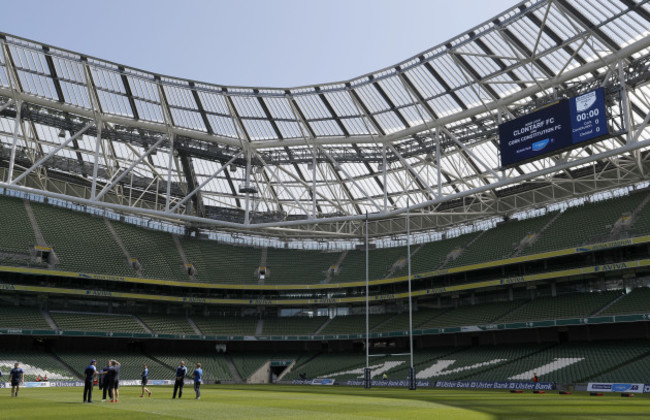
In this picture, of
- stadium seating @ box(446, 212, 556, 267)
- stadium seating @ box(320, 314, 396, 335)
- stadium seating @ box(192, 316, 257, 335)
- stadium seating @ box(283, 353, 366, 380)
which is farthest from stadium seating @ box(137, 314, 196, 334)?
stadium seating @ box(446, 212, 556, 267)

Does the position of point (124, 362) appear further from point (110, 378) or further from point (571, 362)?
point (571, 362)

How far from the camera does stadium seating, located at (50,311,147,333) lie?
5047 centimetres

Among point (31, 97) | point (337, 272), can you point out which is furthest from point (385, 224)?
point (31, 97)

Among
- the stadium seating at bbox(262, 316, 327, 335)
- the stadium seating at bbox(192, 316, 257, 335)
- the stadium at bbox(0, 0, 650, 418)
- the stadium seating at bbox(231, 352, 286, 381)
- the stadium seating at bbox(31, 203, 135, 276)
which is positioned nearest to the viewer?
the stadium at bbox(0, 0, 650, 418)

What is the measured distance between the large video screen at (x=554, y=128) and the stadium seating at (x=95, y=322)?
125 feet

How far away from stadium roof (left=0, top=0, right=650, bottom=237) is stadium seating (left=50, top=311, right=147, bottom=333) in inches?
490

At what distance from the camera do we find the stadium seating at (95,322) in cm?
5047

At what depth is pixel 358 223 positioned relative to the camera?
65.3 meters

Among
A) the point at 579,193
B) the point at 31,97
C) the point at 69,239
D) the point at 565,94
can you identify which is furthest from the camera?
the point at 69,239

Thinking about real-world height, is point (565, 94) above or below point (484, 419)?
above

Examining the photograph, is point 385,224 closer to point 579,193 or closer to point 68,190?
point 579,193

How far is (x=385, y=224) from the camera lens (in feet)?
218

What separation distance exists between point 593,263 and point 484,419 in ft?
114

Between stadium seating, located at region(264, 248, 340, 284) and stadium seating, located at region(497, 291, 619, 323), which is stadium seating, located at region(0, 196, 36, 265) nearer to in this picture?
stadium seating, located at region(264, 248, 340, 284)
